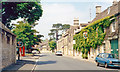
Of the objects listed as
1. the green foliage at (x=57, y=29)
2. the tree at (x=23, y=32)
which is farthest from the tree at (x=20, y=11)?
the green foliage at (x=57, y=29)

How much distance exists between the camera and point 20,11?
2222cm

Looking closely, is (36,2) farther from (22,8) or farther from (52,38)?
(52,38)

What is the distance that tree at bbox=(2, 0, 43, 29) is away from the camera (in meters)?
20.9

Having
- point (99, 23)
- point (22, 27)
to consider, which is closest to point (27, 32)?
point (22, 27)

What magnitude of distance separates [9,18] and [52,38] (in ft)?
321

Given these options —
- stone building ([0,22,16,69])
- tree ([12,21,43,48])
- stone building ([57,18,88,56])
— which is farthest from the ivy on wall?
tree ([12,21,43,48])

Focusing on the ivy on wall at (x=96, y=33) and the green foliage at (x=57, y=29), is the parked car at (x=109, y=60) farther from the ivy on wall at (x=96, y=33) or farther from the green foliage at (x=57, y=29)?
the green foliage at (x=57, y=29)

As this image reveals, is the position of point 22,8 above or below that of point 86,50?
above

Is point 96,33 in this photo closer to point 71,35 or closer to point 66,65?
point 66,65

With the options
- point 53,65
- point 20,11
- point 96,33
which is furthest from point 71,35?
point 53,65

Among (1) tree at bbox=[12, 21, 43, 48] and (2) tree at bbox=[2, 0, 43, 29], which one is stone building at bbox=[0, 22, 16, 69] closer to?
(2) tree at bbox=[2, 0, 43, 29]

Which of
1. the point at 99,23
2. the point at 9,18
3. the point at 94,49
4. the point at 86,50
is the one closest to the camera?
the point at 9,18

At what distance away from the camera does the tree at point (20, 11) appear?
824 inches

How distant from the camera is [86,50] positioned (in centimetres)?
3634
